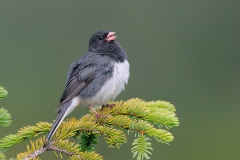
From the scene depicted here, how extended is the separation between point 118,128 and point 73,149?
604mm

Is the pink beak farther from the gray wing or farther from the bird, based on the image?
the gray wing

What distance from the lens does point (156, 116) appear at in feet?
15.8

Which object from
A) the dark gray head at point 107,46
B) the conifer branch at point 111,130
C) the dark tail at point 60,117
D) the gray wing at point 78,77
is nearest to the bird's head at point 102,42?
the dark gray head at point 107,46

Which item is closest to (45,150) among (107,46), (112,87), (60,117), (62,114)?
(60,117)

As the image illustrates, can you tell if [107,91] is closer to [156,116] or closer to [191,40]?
[156,116]

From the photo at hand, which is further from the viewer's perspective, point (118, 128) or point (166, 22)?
point (166, 22)

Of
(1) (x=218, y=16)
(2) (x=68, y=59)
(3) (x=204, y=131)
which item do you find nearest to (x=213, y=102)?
(3) (x=204, y=131)

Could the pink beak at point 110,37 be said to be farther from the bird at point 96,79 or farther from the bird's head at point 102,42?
the bird at point 96,79

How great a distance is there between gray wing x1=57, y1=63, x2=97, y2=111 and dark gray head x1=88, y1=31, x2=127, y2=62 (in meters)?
0.26

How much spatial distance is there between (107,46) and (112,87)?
23.5 inches

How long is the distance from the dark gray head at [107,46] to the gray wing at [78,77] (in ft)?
0.84

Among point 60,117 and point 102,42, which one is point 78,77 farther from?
point 60,117

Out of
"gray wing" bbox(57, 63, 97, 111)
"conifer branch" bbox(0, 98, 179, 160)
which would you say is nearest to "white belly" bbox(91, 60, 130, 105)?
"gray wing" bbox(57, 63, 97, 111)

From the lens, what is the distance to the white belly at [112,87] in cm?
595
